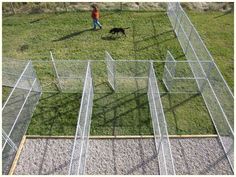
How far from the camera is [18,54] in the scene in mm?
14852

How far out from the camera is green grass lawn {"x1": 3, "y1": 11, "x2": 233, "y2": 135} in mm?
10523

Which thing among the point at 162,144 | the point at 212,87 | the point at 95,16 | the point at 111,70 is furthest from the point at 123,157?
the point at 95,16

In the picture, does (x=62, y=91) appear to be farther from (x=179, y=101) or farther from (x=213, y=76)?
(x=213, y=76)

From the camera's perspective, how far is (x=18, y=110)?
34.7 ft

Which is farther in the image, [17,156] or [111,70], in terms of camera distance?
[111,70]

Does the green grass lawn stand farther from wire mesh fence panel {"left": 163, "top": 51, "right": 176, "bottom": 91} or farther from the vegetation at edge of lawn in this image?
wire mesh fence panel {"left": 163, "top": 51, "right": 176, "bottom": 91}

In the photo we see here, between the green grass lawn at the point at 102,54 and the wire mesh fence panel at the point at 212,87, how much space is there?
1.48ft

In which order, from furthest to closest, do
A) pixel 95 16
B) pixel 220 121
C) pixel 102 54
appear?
1. pixel 95 16
2. pixel 102 54
3. pixel 220 121

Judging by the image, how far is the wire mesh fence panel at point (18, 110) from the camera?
30.9 feet

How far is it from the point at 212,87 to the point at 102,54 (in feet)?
20.0

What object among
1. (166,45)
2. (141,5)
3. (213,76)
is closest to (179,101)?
(213,76)

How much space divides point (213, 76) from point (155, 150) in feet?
14.1

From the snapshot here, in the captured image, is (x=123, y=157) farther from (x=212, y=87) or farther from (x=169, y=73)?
(x=212, y=87)

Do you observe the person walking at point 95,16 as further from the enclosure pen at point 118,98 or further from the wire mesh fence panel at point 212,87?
the wire mesh fence panel at point 212,87
